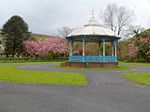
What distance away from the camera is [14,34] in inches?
3147

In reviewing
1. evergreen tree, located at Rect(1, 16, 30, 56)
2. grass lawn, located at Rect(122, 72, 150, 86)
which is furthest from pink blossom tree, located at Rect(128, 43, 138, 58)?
grass lawn, located at Rect(122, 72, 150, 86)

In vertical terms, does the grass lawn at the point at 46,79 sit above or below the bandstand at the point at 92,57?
below

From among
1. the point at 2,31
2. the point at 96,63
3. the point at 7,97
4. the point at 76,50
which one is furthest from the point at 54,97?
the point at 2,31

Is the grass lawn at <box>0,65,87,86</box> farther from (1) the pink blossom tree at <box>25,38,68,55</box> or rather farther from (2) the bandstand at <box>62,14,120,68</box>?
(1) the pink blossom tree at <box>25,38,68,55</box>

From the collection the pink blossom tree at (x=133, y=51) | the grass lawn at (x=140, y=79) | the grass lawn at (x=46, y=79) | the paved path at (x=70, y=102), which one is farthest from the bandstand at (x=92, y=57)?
the pink blossom tree at (x=133, y=51)

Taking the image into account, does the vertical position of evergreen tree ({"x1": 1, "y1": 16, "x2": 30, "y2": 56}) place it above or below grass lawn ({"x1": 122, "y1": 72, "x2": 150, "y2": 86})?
above

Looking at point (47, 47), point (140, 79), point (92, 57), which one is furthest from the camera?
point (47, 47)

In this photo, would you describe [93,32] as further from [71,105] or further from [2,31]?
[2,31]

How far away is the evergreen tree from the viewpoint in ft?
261

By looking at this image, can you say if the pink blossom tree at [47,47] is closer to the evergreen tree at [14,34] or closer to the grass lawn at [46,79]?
the evergreen tree at [14,34]

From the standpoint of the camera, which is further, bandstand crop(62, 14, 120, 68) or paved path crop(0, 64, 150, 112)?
bandstand crop(62, 14, 120, 68)

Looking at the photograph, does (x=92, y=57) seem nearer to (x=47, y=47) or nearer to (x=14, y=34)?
(x=14, y=34)

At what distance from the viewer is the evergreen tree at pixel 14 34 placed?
79.7m

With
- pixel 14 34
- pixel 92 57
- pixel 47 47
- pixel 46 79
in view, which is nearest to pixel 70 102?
pixel 46 79
